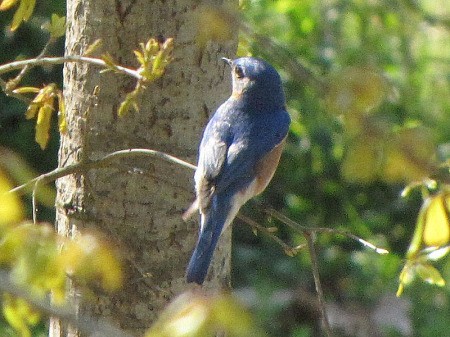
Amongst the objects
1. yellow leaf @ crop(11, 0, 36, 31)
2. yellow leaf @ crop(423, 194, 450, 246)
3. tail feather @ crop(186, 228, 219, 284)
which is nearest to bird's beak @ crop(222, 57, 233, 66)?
tail feather @ crop(186, 228, 219, 284)

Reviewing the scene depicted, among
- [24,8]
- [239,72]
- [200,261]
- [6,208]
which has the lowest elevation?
[200,261]

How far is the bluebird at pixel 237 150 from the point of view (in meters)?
2.84

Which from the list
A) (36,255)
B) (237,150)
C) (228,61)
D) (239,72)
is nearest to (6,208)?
(36,255)

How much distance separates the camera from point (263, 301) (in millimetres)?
4961

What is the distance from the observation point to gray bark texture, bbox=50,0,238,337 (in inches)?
107

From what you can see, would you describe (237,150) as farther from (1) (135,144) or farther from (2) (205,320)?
(2) (205,320)

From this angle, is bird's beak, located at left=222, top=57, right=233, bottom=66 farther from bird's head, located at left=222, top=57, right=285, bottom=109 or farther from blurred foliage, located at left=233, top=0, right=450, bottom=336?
blurred foliage, located at left=233, top=0, right=450, bottom=336

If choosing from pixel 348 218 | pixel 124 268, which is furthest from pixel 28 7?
pixel 348 218

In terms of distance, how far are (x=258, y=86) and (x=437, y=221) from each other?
6.60ft

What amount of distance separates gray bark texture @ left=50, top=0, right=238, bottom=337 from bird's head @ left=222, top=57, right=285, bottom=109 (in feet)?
2.44

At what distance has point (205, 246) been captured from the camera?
272cm

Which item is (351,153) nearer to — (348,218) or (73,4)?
(73,4)

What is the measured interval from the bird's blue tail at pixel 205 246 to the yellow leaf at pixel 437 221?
100 centimetres

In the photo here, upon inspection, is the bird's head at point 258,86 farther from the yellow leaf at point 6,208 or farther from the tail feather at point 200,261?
the yellow leaf at point 6,208
